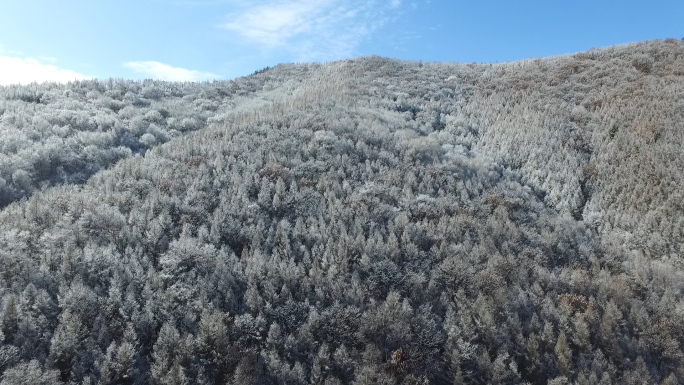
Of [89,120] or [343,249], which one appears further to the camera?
[89,120]

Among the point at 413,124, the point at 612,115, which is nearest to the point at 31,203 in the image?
the point at 413,124

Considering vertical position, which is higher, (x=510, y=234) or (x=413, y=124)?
(x=413, y=124)

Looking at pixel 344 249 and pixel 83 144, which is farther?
pixel 83 144

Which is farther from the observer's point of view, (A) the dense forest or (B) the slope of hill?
(B) the slope of hill

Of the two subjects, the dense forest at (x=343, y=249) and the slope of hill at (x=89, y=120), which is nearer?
the dense forest at (x=343, y=249)

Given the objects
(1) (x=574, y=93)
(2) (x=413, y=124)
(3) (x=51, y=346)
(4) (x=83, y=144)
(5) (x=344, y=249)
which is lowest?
(3) (x=51, y=346)

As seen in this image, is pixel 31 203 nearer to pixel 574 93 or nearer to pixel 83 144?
pixel 83 144

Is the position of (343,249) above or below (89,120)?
below

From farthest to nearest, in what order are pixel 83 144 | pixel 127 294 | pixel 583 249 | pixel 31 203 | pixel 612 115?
pixel 612 115, pixel 83 144, pixel 583 249, pixel 31 203, pixel 127 294
